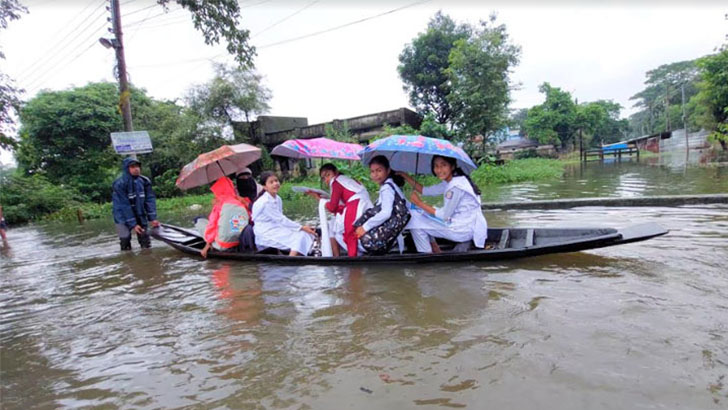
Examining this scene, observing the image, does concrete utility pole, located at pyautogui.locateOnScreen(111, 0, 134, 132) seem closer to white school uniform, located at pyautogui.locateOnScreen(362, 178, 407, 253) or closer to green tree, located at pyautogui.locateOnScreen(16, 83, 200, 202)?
white school uniform, located at pyautogui.locateOnScreen(362, 178, 407, 253)

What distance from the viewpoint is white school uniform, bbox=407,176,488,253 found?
486 centimetres

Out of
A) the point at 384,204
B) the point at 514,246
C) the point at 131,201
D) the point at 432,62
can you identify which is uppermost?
the point at 432,62

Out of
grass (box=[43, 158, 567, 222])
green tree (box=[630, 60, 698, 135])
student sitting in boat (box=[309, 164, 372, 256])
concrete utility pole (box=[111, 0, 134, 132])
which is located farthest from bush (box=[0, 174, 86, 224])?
green tree (box=[630, 60, 698, 135])

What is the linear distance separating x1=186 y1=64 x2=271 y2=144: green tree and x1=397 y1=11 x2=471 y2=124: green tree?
35.7ft

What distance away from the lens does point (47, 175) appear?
21797 millimetres

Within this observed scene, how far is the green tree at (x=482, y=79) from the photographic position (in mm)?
22438

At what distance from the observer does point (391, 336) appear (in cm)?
313

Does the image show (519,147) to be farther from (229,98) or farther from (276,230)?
(276,230)

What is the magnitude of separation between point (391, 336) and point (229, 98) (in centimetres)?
2163

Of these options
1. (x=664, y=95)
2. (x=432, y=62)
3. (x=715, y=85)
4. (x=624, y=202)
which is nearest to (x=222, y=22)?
(x=624, y=202)

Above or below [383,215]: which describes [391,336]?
below

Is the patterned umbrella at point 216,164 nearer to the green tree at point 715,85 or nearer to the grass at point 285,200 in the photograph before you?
the grass at point 285,200

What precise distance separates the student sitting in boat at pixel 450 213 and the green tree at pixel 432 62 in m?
22.3

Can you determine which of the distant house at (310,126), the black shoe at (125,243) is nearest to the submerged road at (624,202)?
the black shoe at (125,243)
